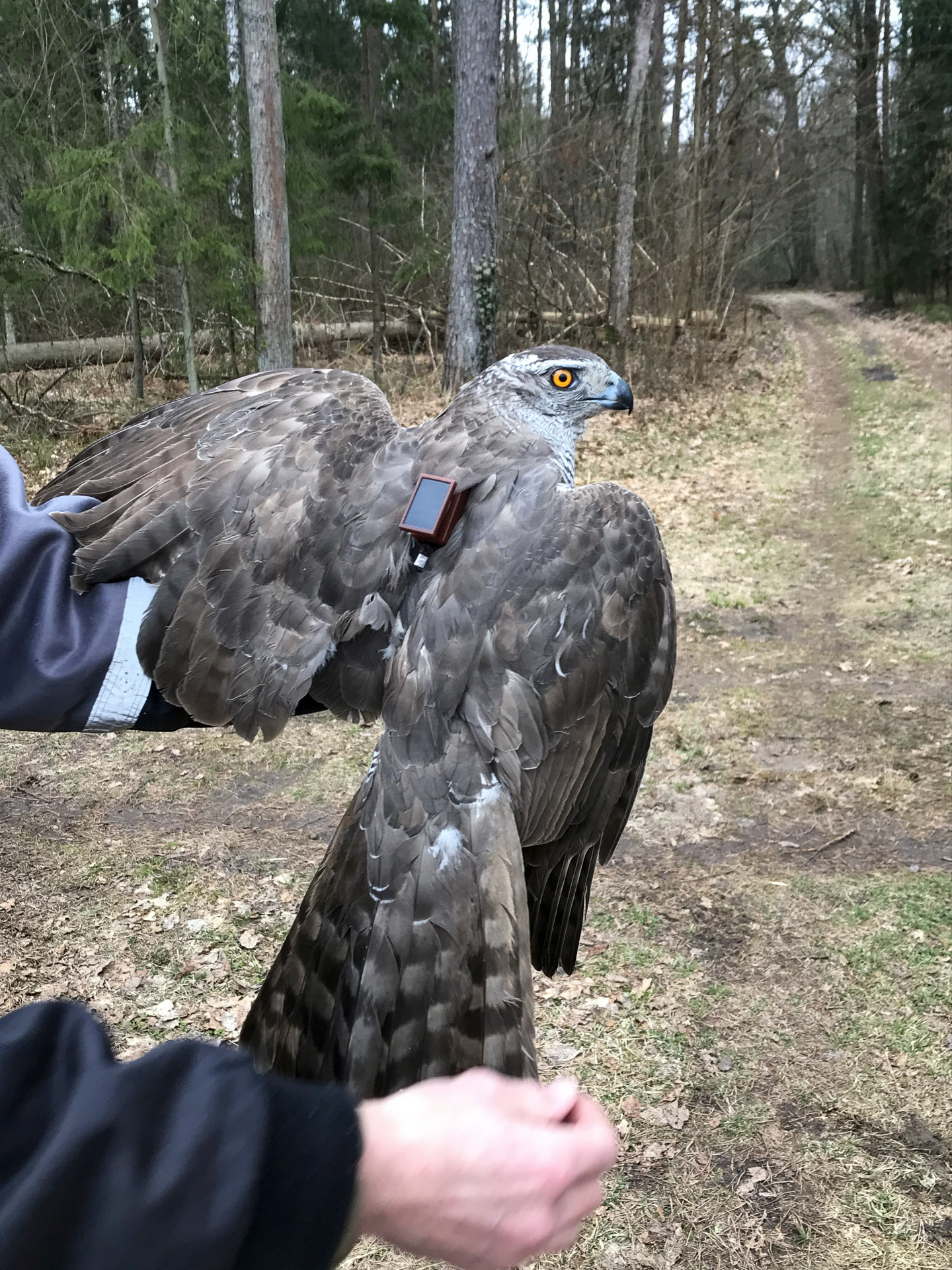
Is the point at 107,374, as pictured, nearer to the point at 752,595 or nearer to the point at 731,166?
the point at 752,595

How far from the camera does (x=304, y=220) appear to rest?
1367 cm

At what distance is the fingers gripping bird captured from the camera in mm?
2434

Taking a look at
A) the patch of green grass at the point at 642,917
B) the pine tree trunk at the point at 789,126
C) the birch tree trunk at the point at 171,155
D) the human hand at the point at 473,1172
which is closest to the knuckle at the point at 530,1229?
the human hand at the point at 473,1172

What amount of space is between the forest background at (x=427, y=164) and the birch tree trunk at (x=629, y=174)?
5cm

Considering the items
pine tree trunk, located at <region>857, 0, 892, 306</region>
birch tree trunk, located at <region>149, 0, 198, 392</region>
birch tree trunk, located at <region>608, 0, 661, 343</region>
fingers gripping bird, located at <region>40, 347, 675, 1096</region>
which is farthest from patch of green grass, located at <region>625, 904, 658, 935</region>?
pine tree trunk, located at <region>857, 0, 892, 306</region>

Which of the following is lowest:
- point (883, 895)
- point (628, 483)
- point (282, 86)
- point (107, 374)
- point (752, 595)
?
point (883, 895)

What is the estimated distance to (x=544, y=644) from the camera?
2.62 metres

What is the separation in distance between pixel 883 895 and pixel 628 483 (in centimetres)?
906

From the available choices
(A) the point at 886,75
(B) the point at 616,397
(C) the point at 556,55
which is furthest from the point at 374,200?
(A) the point at 886,75

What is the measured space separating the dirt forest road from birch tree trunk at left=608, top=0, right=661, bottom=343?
37.1 feet

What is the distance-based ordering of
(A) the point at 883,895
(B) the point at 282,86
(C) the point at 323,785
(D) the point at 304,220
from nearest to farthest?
(A) the point at 883,895
(C) the point at 323,785
(B) the point at 282,86
(D) the point at 304,220

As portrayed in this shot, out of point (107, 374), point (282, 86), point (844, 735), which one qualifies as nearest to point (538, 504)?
point (844, 735)

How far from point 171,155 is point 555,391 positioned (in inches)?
353

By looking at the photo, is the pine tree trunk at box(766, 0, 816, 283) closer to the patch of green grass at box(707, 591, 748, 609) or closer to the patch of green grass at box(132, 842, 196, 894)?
the patch of green grass at box(707, 591, 748, 609)
